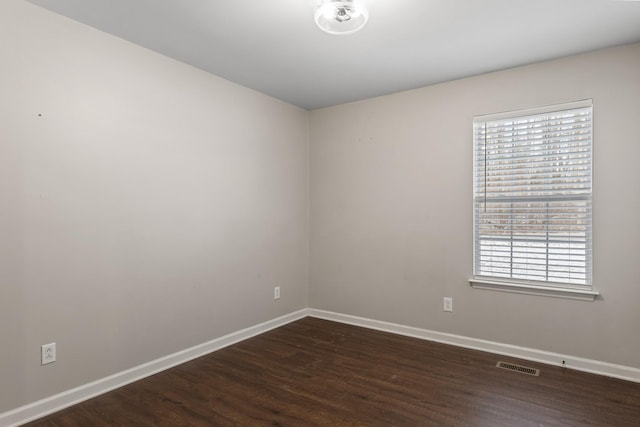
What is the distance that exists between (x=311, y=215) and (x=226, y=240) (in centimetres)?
128

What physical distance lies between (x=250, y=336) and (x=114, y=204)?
1811mm

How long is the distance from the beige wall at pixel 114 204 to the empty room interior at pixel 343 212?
14 millimetres

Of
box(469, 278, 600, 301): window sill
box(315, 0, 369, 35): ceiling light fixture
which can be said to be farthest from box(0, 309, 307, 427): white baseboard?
box(315, 0, 369, 35): ceiling light fixture

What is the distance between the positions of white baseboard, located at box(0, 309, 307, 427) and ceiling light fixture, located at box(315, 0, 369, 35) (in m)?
2.69

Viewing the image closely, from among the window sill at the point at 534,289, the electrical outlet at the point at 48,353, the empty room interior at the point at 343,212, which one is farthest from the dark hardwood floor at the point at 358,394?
the window sill at the point at 534,289

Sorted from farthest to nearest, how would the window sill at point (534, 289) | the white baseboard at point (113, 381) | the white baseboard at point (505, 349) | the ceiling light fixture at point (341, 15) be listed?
the window sill at point (534, 289), the white baseboard at point (505, 349), the white baseboard at point (113, 381), the ceiling light fixture at point (341, 15)

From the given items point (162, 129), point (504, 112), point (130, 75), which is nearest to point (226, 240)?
point (162, 129)

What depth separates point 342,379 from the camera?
8.79ft

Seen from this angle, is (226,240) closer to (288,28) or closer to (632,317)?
(288,28)

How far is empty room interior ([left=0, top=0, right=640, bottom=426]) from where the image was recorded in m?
2.20

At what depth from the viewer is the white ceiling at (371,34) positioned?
7.18 feet

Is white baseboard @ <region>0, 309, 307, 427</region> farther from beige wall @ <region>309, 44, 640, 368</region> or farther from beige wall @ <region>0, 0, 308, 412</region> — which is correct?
beige wall @ <region>309, 44, 640, 368</region>

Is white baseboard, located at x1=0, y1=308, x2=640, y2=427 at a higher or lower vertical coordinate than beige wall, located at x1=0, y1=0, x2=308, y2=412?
lower

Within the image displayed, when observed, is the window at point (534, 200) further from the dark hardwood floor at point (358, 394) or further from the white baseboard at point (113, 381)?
the white baseboard at point (113, 381)
